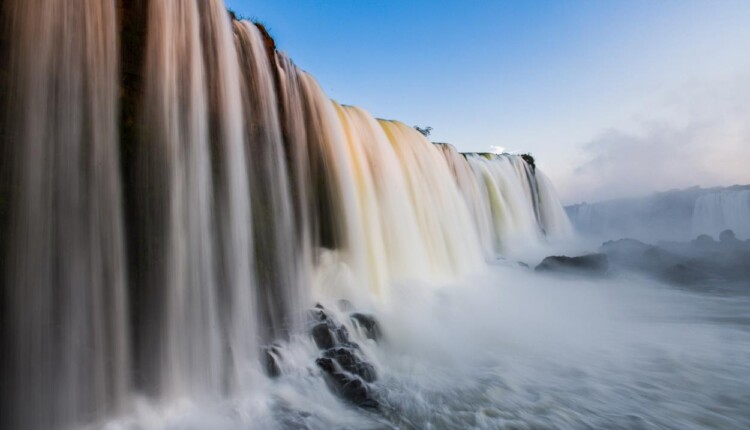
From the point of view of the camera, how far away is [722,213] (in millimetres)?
28844

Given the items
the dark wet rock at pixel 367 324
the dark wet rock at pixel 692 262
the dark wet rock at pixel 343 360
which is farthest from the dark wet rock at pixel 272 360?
the dark wet rock at pixel 692 262

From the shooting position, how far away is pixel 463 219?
36.0 ft

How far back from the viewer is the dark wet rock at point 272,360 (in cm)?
412

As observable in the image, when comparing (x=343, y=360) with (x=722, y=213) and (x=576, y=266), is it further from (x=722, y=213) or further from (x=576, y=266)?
(x=722, y=213)

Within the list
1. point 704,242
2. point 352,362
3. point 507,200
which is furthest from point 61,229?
point 704,242

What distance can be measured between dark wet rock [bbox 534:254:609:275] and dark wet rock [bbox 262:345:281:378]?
972 cm

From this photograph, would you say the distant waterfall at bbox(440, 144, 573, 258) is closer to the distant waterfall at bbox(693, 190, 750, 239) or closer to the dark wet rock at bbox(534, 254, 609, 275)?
the dark wet rock at bbox(534, 254, 609, 275)

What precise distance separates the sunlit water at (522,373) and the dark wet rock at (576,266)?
3.42 metres

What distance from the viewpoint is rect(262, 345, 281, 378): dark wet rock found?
412 centimetres

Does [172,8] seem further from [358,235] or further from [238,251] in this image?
[358,235]

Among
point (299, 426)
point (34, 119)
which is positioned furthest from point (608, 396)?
point (34, 119)

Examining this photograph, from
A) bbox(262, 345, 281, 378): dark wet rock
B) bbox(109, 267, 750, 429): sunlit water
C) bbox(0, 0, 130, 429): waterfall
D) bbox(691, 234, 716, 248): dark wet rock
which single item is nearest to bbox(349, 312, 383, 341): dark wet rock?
bbox(109, 267, 750, 429): sunlit water

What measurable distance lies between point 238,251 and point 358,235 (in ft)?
8.15

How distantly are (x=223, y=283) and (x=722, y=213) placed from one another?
128 ft
